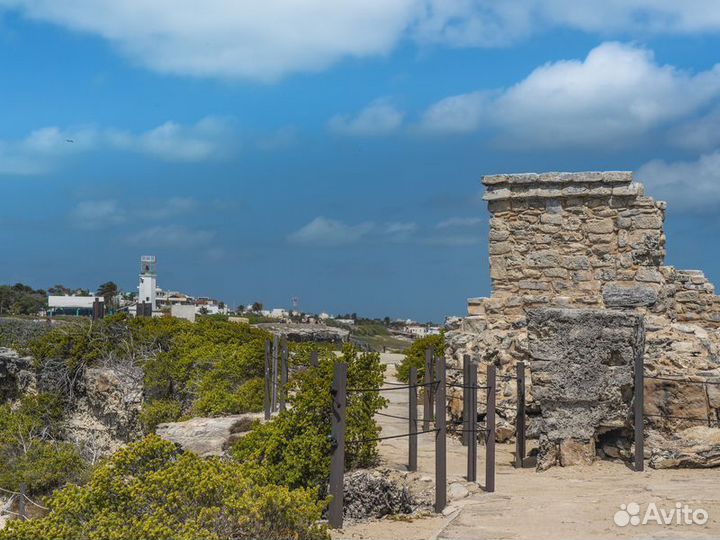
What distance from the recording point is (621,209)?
1346 centimetres

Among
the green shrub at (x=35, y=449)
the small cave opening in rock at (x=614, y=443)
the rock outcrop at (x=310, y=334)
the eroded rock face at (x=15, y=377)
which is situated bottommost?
the green shrub at (x=35, y=449)

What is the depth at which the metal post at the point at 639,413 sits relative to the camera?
31.3 ft

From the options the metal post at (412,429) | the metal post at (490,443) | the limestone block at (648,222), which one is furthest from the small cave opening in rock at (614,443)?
the limestone block at (648,222)

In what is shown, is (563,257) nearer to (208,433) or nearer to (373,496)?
(373,496)

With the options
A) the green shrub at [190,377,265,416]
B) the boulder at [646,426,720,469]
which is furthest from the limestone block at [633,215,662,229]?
the green shrub at [190,377,265,416]

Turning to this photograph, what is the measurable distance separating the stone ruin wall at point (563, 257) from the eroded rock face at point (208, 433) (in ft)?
10.7

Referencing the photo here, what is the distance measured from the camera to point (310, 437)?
29.3 feet

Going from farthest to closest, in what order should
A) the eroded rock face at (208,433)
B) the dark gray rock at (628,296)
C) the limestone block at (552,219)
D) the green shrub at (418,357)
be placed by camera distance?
the green shrub at (418,357), the limestone block at (552,219), the dark gray rock at (628,296), the eroded rock face at (208,433)

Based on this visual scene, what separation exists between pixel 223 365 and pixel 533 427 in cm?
735

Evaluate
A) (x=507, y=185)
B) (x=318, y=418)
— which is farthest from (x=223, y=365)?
(x=318, y=418)

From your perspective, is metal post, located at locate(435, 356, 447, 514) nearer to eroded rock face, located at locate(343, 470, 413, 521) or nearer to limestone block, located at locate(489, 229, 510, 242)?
eroded rock face, located at locate(343, 470, 413, 521)

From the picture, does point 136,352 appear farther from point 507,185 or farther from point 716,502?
point 716,502

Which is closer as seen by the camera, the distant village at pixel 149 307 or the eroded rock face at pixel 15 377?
the eroded rock face at pixel 15 377

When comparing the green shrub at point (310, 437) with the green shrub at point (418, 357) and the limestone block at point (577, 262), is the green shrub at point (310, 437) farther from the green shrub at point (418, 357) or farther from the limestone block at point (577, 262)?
the green shrub at point (418, 357)
